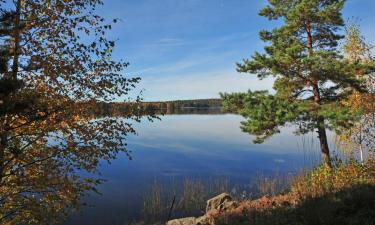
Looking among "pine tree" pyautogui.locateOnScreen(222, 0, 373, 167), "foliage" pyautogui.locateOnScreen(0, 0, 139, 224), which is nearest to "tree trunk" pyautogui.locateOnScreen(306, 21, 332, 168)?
"pine tree" pyautogui.locateOnScreen(222, 0, 373, 167)

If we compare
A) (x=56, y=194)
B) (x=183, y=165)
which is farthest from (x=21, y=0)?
(x=183, y=165)

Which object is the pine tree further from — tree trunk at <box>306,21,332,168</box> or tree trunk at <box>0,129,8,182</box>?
tree trunk at <box>0,129,8,182</box>

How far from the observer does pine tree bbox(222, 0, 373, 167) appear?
643 inches

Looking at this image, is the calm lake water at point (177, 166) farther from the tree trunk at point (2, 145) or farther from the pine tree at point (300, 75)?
the tree trunk at point (2, 145)

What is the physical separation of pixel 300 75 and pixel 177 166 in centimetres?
2017

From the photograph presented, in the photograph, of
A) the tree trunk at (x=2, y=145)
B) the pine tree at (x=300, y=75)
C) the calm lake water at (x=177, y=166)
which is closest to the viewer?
the tree trunk at (x=2, y=145)

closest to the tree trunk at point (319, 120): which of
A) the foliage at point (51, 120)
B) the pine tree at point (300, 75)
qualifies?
the pine tree at point (300, 75)

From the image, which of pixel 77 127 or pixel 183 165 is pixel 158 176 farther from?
pixel 77 127

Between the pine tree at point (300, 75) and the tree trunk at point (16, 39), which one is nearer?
the tree trunk at point (16, 39)

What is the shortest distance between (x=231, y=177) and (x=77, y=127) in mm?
22774

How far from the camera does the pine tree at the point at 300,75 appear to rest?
16328 mm

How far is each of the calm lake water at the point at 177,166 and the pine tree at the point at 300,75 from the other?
6.27 ft

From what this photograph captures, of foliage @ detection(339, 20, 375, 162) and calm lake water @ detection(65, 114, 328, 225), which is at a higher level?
foliage @ detection(339, 20, 375, 162)

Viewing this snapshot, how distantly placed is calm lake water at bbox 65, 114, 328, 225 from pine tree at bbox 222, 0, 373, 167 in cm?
191
